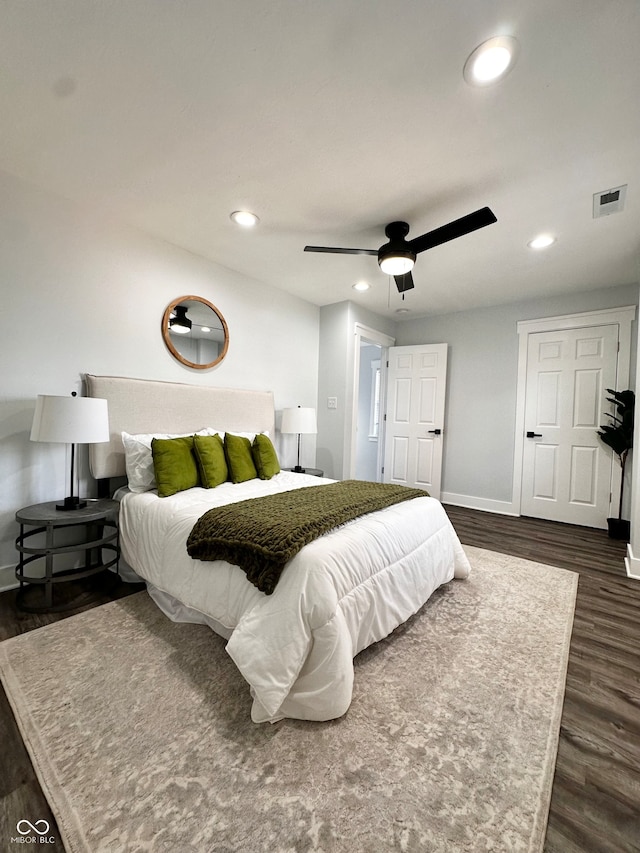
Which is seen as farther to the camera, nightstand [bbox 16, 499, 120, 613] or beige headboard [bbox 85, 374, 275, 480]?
beige headboard [bbox 85, 374, 275, 480]

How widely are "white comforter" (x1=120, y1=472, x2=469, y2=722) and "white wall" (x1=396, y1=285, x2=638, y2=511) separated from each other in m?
2.39

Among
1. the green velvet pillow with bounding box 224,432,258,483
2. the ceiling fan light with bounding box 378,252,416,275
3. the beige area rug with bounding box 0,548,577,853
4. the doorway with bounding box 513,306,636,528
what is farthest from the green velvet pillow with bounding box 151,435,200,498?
the doorway with bounding box 513,306,636,528

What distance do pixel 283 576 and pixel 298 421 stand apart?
240 centimetres

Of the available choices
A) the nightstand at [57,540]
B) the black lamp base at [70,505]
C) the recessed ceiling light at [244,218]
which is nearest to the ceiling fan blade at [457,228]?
the recessed ceiling light at [244,218]

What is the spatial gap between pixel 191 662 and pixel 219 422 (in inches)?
79.9

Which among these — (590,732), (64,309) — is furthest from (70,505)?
(590,732)

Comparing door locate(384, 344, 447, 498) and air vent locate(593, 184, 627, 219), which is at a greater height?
air vent locate(593, 184, 627, 219)

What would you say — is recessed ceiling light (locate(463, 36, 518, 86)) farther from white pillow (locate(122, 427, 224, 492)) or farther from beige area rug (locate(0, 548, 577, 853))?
white pillow (locate(122, 427, 224, 492))

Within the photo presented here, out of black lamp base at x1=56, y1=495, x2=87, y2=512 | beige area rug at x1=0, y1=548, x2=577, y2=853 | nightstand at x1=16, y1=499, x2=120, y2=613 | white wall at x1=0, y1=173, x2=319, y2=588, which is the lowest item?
beige area rug at x1=0, y1=548, x2=577, y2=853

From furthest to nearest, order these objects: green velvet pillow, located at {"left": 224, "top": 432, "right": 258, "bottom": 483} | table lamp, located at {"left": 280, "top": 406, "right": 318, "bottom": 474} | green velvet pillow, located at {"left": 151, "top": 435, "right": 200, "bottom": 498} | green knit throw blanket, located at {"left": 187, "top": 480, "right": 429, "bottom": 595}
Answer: table lamp, located at {"left": 280, "top": 406, "right": 318, "bottom": 474}
green velvet pillow, located at {"left": 224, "top": 432, "right": 258, "bottom": 483}
green velvet pillow, located at {"left": 151, "top": 435, "right": 200, "bottom": 498}
green knit throw blanket, located at {"left": 187, "top": 480, "right": 429, "bottom": 595}

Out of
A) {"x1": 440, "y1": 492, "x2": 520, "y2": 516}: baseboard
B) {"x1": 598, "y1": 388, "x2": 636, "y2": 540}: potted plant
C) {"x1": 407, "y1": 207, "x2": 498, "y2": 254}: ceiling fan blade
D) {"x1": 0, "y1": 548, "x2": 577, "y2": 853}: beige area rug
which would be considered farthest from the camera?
{"x1": 440, "y1": 492, "x2": 520, "y2": 516}: baseboard

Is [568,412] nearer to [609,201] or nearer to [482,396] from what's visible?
[482,396]

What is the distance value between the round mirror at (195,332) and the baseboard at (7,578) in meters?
1.90

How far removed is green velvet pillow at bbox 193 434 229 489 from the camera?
262 cm
